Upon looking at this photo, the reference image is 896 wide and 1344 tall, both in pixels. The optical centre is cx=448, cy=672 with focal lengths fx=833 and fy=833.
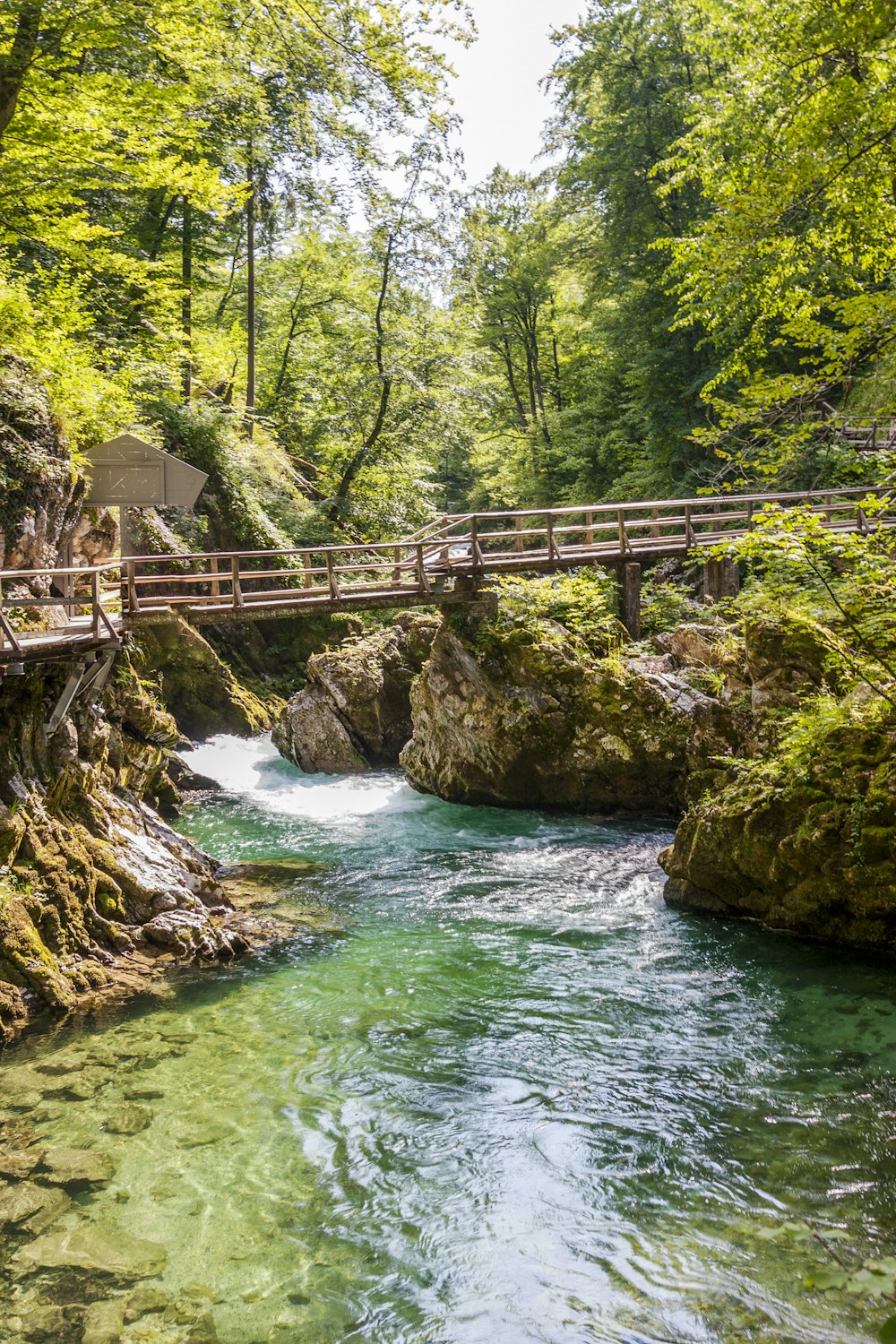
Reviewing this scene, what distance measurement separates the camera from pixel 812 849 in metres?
8.29

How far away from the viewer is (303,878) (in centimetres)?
1152

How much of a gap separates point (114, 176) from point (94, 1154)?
13166 millimetres

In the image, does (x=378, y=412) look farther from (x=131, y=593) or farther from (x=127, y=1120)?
(x=127, y=1120)

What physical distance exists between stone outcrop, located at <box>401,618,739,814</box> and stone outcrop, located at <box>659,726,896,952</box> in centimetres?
347

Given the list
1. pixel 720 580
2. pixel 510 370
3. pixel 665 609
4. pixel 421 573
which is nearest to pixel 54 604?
pixel 421 573

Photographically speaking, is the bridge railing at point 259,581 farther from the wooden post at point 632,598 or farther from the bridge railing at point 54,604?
the wooden post at point 632,598

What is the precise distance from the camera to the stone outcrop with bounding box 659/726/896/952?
794cm

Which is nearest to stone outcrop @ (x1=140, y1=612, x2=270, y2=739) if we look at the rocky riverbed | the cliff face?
the rocky riverbed

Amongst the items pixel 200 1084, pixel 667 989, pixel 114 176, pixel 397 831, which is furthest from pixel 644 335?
pixel 200 1084

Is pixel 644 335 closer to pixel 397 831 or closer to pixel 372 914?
pixel 397 831

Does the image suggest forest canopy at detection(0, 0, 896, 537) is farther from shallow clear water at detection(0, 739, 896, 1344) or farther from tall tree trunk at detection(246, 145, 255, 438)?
shallow clear water at detection(0, 739, 896, 1344)

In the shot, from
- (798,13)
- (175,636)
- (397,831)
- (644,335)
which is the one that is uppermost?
(644,335)

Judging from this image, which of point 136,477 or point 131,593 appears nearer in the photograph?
point 136,477

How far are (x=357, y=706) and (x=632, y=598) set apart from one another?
6216 millimetres
